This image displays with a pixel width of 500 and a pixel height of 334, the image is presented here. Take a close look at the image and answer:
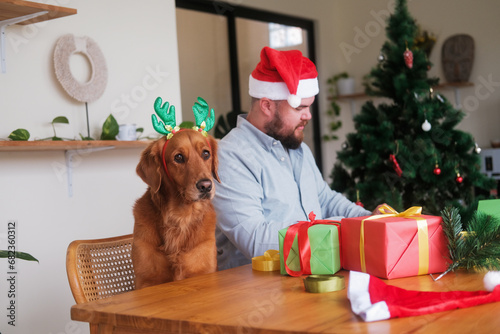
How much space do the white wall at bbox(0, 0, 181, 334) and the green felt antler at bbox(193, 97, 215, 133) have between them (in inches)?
48.9

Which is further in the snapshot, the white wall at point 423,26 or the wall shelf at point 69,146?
the white wall at point 423,26

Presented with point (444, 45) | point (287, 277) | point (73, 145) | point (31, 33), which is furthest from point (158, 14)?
point (444, 45)

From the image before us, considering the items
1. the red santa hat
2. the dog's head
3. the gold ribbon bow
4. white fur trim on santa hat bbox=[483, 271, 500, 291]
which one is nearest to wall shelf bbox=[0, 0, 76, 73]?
the red santa hat

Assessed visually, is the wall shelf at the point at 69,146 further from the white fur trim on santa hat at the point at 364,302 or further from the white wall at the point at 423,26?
the white wall at the point at 423,26

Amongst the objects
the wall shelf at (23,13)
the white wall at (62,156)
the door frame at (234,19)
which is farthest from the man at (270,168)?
the door frame at (234,19)

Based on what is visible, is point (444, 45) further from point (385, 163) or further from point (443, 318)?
point (443, 318)

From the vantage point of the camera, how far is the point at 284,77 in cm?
197

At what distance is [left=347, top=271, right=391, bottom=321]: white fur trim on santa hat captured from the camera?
852 mm

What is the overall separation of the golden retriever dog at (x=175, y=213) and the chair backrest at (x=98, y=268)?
15cm

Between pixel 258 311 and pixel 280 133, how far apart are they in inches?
46.1

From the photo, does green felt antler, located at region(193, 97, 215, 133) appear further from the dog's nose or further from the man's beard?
the man's beard

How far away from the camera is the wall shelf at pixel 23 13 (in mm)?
2283

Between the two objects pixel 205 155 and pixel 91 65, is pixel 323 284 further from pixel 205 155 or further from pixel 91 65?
pixel 91 65

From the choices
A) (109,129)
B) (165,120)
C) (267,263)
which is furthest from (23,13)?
(267,263)
